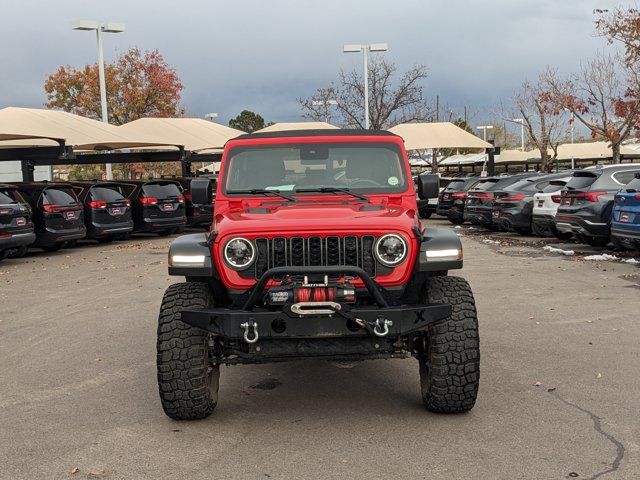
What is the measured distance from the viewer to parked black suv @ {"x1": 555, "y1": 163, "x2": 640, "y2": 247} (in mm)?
14492

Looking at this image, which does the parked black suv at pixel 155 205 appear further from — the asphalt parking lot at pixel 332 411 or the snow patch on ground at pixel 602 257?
the asphalt parking lot at pixel 332 411

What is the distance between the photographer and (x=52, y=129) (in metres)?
22.5

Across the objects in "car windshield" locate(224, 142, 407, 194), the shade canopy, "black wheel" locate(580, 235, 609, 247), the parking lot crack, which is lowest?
"black wheel" locate(580, 235, 609, 247)

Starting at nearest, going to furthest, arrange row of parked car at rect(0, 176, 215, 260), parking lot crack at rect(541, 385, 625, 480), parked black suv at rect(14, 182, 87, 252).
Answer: parking lot crack at rect(541, 385, 625, 480), row of parked car at rect(0, 176, 215, 260), parked black suv at rect(14, 182, 87, 252)

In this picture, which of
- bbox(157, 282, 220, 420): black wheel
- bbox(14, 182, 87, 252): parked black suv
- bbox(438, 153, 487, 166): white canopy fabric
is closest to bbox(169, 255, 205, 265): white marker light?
bbox(157, 282, 220, 420): black wheel

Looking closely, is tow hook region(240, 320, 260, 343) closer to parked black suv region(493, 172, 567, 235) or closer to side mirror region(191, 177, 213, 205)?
side mirror region(191, 177, 213, 205)

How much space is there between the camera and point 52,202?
1716 cm

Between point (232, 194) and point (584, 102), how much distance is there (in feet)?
102

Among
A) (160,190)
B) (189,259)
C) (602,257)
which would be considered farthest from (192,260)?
(160,190)

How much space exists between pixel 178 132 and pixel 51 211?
14561 millimetres

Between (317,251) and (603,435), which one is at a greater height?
(317,251)

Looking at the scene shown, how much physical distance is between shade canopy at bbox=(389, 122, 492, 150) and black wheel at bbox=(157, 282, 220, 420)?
28.1 meters

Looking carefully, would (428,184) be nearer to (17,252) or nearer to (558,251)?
(558,251)

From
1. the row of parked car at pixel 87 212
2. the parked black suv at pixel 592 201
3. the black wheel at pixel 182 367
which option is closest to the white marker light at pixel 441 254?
the black wheel at pixel 182 367
